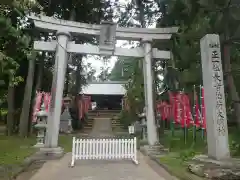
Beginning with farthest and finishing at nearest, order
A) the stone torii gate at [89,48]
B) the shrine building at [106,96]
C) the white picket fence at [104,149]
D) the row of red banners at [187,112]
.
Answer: the shrine building at [106,96] < the row of red banners at [187,112] < the stone torii gate at [89,48] < the white picket fence at [104,149]

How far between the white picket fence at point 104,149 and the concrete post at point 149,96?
2.28m

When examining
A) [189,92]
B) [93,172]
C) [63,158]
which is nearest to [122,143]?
[93,172]

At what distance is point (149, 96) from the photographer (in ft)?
34.1

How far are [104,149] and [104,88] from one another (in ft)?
97.6

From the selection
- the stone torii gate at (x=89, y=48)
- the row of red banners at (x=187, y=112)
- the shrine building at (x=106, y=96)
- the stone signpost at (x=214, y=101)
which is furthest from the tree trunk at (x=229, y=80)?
the shrine building at (x=106, y=96)

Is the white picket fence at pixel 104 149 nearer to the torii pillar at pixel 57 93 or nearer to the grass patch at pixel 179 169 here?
the grass patch at pixel 179 169

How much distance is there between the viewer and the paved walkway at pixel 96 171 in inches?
231

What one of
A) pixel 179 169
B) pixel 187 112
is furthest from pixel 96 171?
pixel 187 112

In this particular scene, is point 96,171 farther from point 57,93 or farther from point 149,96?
point 149,96

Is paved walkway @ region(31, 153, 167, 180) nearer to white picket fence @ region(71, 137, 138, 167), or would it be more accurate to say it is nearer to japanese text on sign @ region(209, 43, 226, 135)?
white picket fence @ region(71, 137, 138, 167)

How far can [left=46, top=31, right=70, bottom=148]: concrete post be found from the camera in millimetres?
9188

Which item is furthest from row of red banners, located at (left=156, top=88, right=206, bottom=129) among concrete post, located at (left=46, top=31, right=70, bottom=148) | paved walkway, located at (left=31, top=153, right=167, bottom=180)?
concrete post, located at (left=46, top=31, right=70, bottom=148)

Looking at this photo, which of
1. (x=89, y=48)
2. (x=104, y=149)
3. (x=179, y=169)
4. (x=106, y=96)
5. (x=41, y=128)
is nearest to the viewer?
(x=179, y=169)

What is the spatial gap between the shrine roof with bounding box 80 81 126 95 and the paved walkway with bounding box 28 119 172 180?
2702 cm
